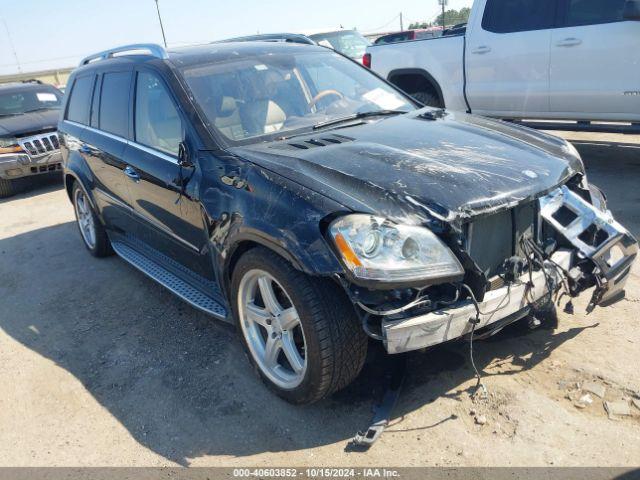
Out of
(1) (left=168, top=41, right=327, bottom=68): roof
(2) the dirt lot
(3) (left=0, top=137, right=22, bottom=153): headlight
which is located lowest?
(2) the dirt lot

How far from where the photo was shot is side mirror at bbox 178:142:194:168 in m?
3.28

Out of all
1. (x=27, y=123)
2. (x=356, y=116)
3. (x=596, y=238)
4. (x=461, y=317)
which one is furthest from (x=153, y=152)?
(x=27, y=123)

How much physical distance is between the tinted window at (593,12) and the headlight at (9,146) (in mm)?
7821

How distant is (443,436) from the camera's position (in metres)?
2.64

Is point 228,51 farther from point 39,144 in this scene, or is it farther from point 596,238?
point 39,144

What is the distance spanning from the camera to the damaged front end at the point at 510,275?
2.39 meters

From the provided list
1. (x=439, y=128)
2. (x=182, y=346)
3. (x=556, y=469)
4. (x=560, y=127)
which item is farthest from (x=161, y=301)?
(x=560, y=127)

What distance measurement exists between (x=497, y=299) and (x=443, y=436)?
70 centimetres

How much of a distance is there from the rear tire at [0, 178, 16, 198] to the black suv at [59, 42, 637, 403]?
558cm

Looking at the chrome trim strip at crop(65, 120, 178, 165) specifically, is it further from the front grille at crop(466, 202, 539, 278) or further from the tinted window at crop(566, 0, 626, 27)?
the tinted window at crop(566, 0, 626, 27)

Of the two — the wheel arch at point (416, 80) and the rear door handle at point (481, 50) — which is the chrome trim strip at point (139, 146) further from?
the rear door handle at point (481, 50)

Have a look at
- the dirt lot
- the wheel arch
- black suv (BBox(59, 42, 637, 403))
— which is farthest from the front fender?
the wheel arch

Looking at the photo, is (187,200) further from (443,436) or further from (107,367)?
(443,436)

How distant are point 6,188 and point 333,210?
8.08 metres
